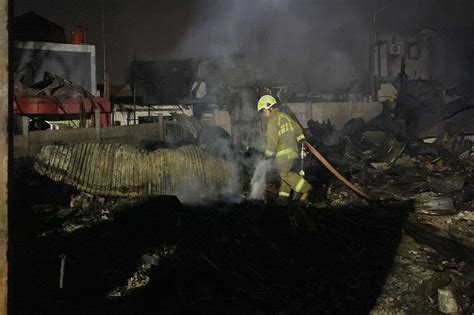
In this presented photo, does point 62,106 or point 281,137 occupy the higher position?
point 62,106

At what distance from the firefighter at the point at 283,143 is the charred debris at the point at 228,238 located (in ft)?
1.09

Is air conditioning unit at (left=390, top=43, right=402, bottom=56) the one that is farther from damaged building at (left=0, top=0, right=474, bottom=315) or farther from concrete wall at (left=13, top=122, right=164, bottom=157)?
concrete wall at (left=13, top=122, right=164, bottom=157)

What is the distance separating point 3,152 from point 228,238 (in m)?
3.86

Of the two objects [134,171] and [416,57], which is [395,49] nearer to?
[416,57]

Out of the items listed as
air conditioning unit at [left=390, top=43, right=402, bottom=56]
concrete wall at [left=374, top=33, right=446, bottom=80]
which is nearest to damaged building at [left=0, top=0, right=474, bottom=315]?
concrete wall at [left=374, top=33, right=446, bottom=80]

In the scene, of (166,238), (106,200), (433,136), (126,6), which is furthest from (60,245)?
(126,6)

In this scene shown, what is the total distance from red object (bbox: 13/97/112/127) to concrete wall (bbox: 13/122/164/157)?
1.71 metres

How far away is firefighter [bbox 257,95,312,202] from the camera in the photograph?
6720 mm

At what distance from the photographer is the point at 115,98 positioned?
1923 centimetres

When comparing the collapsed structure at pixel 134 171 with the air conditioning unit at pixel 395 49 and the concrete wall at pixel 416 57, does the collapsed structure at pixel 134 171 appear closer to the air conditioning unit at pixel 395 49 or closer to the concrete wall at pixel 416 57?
the concrete wall at pixel 416 57

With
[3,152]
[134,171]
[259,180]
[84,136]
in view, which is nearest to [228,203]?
[259,180]

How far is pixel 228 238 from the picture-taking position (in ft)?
18.0

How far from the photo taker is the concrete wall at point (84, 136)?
7984 millimetres

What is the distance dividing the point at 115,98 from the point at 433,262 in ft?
52.2
